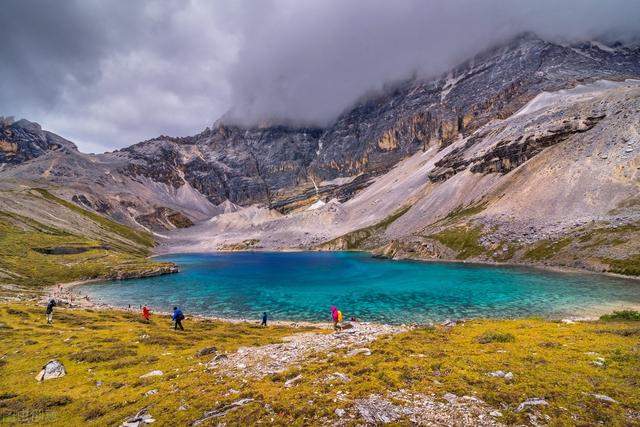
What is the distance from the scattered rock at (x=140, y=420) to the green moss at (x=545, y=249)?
106 meters

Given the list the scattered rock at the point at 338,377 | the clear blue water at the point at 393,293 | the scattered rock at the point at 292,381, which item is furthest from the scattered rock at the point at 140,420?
the clear blue water at the point at 393,293

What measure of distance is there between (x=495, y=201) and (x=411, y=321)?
114 metres

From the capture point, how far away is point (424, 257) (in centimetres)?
13325

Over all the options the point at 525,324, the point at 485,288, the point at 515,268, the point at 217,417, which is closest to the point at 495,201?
the point at 515,268

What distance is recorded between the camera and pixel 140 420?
14336mm

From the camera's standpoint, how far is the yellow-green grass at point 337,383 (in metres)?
13.9

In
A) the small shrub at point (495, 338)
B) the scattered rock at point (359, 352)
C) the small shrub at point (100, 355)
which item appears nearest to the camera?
the scattered rock at point (359, 352)

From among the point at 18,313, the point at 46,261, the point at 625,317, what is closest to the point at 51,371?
the point at 18,313

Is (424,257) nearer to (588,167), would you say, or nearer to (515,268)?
(515,268)

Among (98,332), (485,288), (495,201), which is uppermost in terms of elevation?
(495,201)

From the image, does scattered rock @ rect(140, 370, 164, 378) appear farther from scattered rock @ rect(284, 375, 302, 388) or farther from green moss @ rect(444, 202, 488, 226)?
green moss @ rect(444, 202, 488, 226)

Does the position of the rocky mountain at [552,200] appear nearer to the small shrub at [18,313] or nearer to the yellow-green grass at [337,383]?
the yellow-green grass at [337,383]

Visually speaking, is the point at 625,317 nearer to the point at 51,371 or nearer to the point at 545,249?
the point at 51,371

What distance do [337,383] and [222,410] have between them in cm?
554
